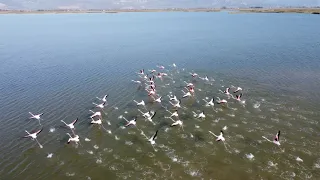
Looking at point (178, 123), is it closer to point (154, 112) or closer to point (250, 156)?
point (154, 112)

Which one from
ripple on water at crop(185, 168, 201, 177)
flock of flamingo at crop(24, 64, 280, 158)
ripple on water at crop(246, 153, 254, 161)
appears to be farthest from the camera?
flock of flamingo at crop(24, 64, 280, 158)

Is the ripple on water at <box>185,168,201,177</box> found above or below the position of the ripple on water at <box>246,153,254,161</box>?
below

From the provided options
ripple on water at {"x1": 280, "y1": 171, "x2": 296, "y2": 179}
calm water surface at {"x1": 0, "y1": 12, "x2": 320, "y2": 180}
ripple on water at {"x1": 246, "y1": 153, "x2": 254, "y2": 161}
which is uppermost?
ripple on water at {"x1": 280, "y1": 171, "x2": 296, "y2": 179}

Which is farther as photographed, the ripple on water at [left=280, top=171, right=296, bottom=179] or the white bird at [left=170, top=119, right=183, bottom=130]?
the white bird at [left=170, top=119, right=183, bottom=130]

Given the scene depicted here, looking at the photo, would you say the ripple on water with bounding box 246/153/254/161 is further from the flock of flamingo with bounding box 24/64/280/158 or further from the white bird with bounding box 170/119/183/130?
the white bird with bounding box 170/119/183/130

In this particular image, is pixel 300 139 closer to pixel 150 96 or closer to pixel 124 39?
pixel 150 96

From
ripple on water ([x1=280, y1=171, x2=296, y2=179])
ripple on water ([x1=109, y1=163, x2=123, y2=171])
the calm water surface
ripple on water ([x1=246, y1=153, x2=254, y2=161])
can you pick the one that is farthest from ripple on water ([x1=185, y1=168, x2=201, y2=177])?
ripple on water ([x1=280, y1=171, x2=296, y2=179])

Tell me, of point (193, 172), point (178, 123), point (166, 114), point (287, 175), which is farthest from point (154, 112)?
point (287, 175)

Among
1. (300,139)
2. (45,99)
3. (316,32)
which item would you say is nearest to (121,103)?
(45,99)
